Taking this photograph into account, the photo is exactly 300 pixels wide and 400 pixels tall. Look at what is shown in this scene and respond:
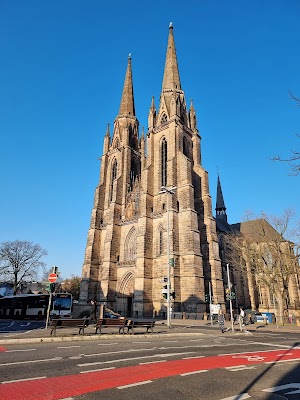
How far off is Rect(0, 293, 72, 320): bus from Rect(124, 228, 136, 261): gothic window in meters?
12.2

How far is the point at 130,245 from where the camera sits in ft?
128

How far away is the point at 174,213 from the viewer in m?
32.9

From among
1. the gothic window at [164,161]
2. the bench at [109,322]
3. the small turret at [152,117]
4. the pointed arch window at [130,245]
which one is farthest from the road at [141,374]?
the small turret at [152,117]

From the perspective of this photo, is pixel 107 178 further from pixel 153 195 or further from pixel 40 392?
pixel 40 392

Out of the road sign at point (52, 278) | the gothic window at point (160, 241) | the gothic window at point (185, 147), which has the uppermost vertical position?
the gothic window at point (185, 147)

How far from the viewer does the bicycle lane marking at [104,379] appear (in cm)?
461

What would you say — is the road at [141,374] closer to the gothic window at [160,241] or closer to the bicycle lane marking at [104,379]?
the bicycle lane marking at [104,379]

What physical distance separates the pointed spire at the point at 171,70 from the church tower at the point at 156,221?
185mm

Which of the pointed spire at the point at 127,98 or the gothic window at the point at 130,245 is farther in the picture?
the pointed spire at the point at 127,98

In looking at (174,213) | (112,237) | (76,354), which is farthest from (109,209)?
(76,354)

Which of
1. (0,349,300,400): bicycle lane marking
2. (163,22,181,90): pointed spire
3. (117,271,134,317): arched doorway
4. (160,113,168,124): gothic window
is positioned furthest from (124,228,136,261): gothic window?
(0,349,300,400): bicycle lane marking

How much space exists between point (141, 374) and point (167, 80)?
47.3 meters

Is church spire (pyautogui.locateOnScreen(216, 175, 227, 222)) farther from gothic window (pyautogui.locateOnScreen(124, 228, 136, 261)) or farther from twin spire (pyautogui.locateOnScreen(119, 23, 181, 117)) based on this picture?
gothic window (pyautogui.locateOnScreen(124, 228, 136, 261))

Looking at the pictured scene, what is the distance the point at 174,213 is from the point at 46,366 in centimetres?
2700
